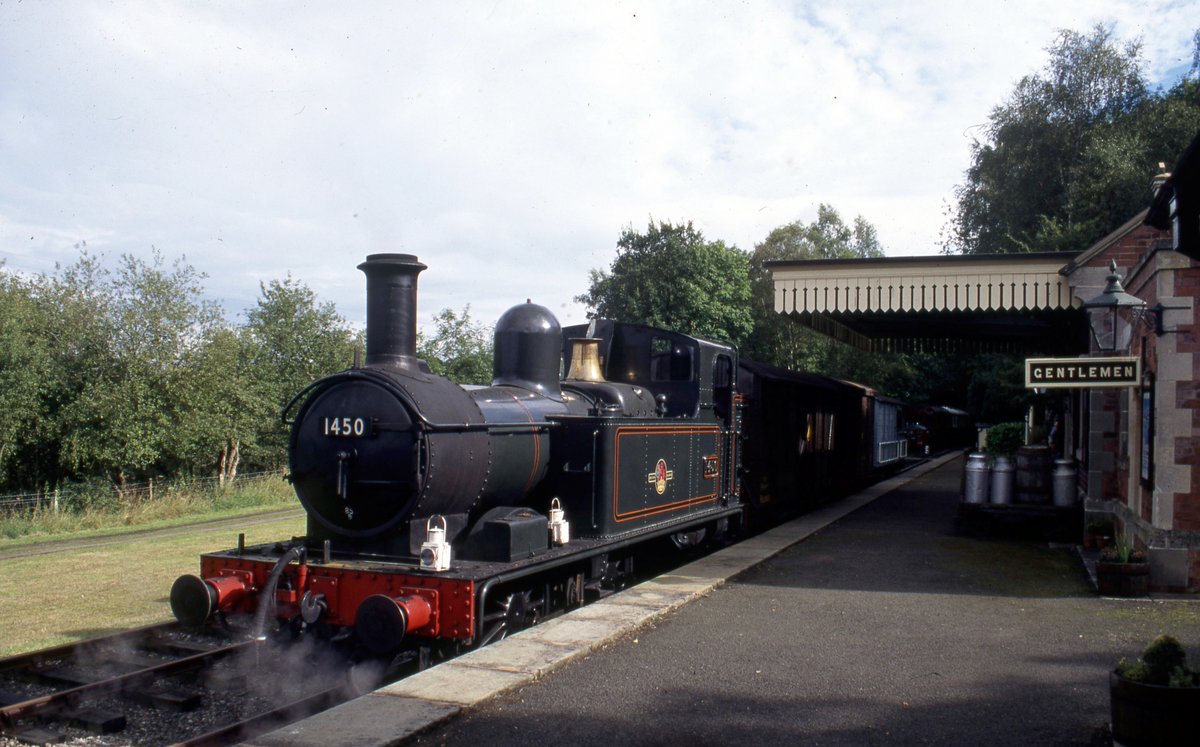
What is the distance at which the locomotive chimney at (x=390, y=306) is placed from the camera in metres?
6.48

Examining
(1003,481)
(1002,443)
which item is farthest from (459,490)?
(1002,443)

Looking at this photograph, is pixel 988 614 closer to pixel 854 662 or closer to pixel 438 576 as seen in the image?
pixel 854 662

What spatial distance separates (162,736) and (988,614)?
19.4 ft

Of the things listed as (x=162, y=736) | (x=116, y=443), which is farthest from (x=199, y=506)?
(x=162, y=736)

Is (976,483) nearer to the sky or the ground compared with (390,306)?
nearer to the ground

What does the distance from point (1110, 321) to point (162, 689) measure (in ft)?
30.6

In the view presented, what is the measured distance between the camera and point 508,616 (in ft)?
21.5

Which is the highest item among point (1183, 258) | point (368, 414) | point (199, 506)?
point (1183, 258)

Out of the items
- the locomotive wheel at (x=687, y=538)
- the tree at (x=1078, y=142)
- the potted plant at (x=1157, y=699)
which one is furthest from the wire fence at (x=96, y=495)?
the tree at (x=1078, y=142)

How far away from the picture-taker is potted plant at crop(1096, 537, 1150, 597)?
Answer: 7.59 metres

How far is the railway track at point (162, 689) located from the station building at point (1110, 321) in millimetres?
5415

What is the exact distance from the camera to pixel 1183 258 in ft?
24.6

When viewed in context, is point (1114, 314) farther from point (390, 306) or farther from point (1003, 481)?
point (390, 306)

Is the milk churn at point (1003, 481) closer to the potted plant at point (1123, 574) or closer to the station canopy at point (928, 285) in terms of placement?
the station canopy at point (928, 285)
